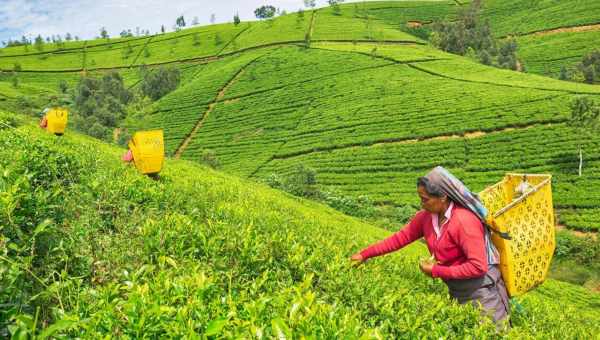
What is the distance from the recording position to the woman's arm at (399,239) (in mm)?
3992

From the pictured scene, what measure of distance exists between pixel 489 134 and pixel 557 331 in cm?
3909

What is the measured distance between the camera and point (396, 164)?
130ft

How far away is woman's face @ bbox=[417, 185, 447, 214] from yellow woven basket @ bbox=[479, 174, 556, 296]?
471 millimetres

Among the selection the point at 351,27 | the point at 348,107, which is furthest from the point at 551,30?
the point at 348,107

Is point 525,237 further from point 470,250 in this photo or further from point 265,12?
point 265,12

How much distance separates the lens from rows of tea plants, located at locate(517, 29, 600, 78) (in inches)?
2764

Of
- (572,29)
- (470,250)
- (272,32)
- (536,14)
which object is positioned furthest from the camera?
(536,14)

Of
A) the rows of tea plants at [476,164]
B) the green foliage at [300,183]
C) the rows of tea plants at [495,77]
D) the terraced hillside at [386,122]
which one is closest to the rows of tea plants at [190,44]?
the terraced hillside at [386,122]

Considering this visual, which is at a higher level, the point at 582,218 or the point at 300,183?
the point at 300,183

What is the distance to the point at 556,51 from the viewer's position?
244 ft

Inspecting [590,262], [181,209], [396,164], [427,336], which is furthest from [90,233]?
[396,164]

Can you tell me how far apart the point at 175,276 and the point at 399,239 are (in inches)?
93.4

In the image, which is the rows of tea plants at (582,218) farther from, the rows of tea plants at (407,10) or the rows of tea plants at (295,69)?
the rows of tea plants at (407,10)

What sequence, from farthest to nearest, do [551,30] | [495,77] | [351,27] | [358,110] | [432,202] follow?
1. [351,27]
2. [551,30]
3. [495,77]
4. [358,110]
5. [432,202]
